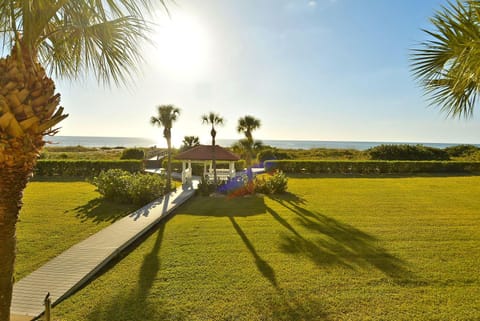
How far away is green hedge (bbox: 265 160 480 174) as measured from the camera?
20781 millimetres

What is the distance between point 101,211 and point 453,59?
420 inches

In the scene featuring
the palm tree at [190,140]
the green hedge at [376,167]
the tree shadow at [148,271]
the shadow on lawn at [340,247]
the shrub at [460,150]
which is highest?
the palm tree at [190,140]

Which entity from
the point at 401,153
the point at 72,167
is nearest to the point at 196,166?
the point at 72,167

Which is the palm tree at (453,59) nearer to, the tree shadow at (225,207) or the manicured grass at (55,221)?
the tree shadow at (225,207)

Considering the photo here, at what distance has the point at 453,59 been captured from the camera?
4824 millimetres

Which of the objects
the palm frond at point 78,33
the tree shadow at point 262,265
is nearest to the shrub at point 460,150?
the tree shadow at point 262,265

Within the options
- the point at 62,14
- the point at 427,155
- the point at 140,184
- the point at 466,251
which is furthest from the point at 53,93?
the point at 427,155

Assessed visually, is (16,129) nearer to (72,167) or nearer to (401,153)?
(72,167)

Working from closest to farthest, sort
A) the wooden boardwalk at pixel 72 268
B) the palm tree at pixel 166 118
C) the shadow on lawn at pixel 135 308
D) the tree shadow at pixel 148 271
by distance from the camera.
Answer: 1. the shadow on lawn at pixel 135 308
2. the wooden boardwalk at pixel 72 268
3. the tree shadow at pixel 148 271
4. the palm tree at pixel 166 118

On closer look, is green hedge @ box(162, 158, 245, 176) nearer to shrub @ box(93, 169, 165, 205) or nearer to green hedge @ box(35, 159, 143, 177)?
green hedge @ box(35, 159, 143, 177)

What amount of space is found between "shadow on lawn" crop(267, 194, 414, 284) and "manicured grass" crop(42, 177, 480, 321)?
0.9 inches

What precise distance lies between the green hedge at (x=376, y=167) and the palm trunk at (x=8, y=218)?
1985cm

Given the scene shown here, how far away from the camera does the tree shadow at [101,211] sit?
27.6 feet

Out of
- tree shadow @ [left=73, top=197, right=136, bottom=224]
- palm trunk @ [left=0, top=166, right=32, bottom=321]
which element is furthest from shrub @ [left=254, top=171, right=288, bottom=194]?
palm trunk @ [left=0, top=166, right=32, bottom=321]
